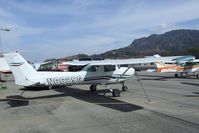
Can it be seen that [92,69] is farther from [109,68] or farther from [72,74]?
[72,74]

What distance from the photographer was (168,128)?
8.49 meters

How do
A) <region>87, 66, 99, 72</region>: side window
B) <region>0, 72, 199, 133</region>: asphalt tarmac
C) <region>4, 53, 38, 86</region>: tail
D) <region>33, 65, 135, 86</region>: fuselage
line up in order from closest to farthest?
1. <region>0, 72, 199, 133</region>: asphalt tarmac
2. <region>4, 53, 38, 86</region>: tail
3. <region>33, 65, 135, 86</region>: fuselage
4. <region>87, 66, 99, 72</region>: side window

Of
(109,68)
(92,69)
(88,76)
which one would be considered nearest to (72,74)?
(88,76)

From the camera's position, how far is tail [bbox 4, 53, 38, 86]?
14094 mm

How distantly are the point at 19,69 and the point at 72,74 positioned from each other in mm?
3006

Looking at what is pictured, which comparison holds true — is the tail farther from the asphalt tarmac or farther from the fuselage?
the asphalt tarmac

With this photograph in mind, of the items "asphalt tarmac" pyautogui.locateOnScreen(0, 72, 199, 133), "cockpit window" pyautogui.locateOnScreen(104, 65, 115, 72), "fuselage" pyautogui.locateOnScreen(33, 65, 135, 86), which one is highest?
"cockpit window" pyautogui.locateOnScreen(104, 65, 115, 72)

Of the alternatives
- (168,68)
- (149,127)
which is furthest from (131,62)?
(168,68)

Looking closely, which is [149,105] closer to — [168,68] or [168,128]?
[168,128]

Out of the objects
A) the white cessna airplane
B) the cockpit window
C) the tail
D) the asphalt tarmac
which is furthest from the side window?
the tail

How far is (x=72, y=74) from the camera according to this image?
1583 centimetres

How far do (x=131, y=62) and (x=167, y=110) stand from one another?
534 cm

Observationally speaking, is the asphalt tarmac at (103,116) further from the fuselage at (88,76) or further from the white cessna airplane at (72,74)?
the fuselage at (88,76)

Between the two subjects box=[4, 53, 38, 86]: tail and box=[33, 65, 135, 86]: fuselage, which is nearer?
box=[4, 53, 38, 86]: tail
